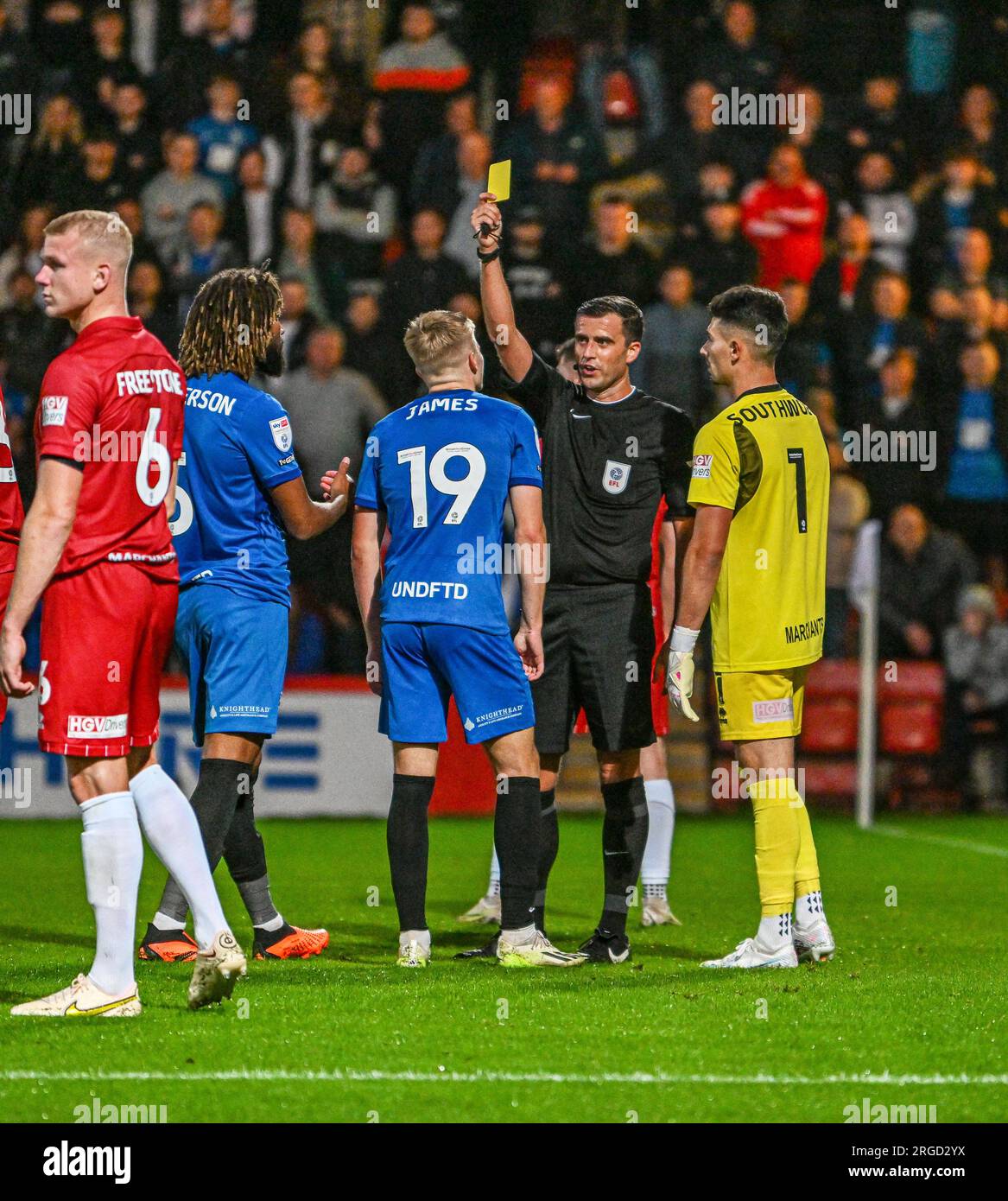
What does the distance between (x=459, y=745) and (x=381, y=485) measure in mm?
6329

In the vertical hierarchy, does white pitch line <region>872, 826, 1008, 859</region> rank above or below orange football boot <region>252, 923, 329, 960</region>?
below

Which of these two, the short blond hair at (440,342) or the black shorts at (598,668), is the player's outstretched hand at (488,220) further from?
the black shorts at (598,668)

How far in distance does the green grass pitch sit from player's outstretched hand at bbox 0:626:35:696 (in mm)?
907

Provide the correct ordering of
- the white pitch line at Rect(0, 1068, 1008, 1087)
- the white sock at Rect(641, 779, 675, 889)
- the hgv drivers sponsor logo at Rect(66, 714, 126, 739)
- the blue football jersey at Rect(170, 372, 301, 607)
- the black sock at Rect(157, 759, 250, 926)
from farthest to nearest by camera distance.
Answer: the white sock at Rect(641, 779, 675, 889), the blue football jersey at Rect(170, 372, 301, 607), the black sock at Rect(157, 759, 250, 926), the hgv drivers sponsor logo at Rect(66, 714, 126, 739), the white pitch line at Rect(0, 1068, 1008, 1087)

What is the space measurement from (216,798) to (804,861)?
80.0 inches

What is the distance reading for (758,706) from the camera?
6309mm

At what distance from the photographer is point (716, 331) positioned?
20.9 feet

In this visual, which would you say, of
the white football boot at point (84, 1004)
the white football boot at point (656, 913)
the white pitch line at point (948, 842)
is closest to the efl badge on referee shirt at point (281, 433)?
the white football boot at point (84, 1004)

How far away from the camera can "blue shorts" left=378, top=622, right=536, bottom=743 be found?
20.0 feet

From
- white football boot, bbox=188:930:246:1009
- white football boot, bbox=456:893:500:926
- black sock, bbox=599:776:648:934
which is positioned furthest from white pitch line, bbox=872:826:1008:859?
white football boot, bbox=188:930:246:1009

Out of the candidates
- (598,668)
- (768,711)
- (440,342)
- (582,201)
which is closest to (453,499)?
(440,342)

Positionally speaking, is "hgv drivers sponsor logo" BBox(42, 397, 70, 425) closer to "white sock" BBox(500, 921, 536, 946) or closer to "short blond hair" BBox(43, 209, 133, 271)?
"short blond hair" BBox(43, 209, 133, 271)
